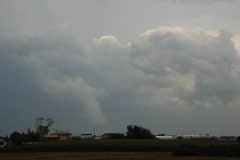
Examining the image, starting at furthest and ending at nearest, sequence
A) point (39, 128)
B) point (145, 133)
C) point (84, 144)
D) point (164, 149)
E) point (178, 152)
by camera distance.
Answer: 1. point (39, 128)
2. point (145, 133)
3. point (84, 144)
4. point (164, 149)
5. point (178, 152)

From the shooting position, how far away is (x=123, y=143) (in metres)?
109

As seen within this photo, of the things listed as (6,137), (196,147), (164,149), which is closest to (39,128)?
(6,137)

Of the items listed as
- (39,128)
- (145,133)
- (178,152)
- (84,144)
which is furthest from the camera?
(39,128)

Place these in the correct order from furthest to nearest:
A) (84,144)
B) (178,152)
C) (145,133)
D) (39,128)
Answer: (39,128)
(145,133)
(84,144)
(178,152)

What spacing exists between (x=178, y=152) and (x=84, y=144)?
3256 cm

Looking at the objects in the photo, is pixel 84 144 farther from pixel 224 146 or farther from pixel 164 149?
pixel 224 146

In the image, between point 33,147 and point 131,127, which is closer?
point 33,147

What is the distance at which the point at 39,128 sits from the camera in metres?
182

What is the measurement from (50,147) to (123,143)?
16.6m

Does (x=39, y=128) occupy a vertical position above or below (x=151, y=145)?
above

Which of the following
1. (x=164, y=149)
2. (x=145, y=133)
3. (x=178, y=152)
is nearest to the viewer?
(x=178, y=152)

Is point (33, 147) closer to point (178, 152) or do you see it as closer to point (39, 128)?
point (178, 152)

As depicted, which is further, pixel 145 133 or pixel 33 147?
pixel 145 133

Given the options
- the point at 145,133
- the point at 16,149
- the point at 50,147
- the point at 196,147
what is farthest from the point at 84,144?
the point at 145,133
